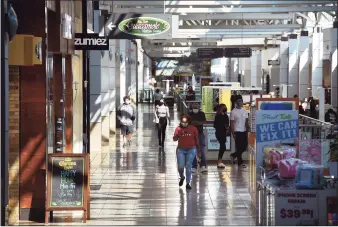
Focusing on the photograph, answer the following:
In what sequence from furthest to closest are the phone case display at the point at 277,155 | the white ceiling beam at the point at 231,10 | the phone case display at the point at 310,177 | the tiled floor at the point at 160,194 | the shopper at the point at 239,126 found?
the white ceiling beam at the point at 231,10, the shopper at the point at 239,126, the tiled floor at the point at 160,194, the phone case display at the point at 277,155, the phone case display at the point at 310,177

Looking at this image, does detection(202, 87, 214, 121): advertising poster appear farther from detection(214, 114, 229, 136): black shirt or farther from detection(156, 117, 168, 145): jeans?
detection(214, 114, 229, 136): black shirt

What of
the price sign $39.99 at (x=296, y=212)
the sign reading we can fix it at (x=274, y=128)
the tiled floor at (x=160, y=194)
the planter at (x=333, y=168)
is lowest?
the tiled floor at (x=160, y=194)

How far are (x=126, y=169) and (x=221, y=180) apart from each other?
322 centimetres

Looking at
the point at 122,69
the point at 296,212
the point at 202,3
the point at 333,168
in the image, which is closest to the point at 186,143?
the point at 333,168

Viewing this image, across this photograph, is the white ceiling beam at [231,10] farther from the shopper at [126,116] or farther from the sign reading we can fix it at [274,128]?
the sign reading we can fix it at [274,128]

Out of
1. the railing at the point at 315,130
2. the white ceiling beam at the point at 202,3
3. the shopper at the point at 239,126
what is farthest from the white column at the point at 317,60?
the railing at the point at 315,130

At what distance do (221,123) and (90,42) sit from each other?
5457 mm

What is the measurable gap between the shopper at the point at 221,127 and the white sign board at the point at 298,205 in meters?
10.2

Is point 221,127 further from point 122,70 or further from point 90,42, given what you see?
point 122,70

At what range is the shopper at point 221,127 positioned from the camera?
21109 millimetres

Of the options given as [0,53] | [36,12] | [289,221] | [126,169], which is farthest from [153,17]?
[0,53]

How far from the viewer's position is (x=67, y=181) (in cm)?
1359

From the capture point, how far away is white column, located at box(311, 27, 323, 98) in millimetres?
44906

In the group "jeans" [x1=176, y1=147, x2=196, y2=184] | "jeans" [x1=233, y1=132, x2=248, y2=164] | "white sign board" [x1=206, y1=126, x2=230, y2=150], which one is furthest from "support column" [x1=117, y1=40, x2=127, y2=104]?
"jeans" [x1=176, y1=147, x2=196, y2=184]
